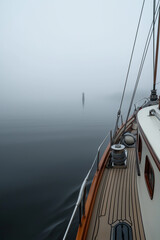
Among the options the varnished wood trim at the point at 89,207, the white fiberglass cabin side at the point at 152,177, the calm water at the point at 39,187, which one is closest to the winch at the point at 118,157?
the varnished wood trim at the point at 89,207

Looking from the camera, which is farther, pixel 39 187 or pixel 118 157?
pixel 39 187

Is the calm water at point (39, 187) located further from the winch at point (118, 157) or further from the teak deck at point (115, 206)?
the winch at point (118, 157)

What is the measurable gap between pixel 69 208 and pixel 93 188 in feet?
10.1

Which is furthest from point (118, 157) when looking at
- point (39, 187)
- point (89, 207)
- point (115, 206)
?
point (39, 187)

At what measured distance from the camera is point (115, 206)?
4191 millimetres

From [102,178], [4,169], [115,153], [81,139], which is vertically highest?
[115,153]

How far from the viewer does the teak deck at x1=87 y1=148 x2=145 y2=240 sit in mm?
3451

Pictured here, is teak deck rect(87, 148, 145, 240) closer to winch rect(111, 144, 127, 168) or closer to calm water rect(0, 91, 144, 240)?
winch rect(111, 144, 127, 168)

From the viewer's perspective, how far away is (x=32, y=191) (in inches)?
332

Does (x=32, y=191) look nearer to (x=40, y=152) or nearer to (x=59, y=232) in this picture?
(x=59, y=232)

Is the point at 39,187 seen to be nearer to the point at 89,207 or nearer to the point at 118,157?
the point at 118,157

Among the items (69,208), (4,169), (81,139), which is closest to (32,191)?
(69,208)

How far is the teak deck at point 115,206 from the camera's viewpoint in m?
3.45

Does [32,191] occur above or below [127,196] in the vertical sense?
below
